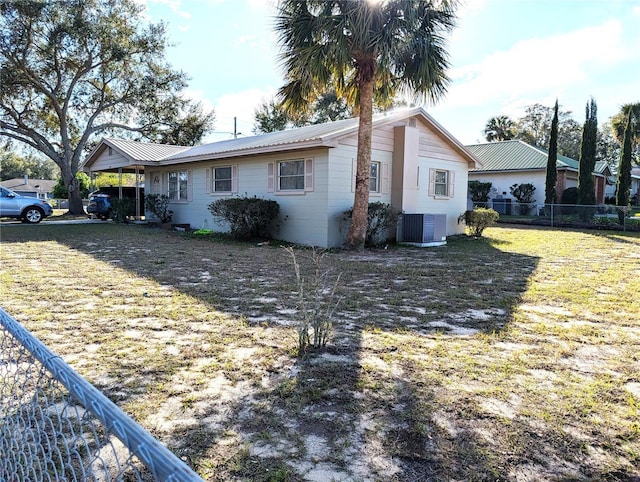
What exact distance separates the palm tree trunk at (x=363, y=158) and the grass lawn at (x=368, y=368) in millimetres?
3361

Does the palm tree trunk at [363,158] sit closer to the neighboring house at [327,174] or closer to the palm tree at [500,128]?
the neighboring house at [327,174]

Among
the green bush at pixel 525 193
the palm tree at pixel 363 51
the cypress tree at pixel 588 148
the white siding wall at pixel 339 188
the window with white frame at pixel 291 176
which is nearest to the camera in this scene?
the palm tree at pixel 363 51

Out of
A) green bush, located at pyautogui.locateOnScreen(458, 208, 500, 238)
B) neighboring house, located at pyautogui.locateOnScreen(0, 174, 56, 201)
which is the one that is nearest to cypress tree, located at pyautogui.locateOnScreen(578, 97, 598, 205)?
green bush, located at pyautogui.locateOnScreen(458, 208, 500, 238)

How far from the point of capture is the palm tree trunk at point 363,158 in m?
10.2

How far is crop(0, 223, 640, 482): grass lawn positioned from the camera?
2.38 metres

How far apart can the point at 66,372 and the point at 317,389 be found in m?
1.98

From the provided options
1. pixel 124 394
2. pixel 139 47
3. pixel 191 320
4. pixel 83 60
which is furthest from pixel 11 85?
pixel 124 394

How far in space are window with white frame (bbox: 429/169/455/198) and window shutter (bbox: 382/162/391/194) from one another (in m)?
2.05

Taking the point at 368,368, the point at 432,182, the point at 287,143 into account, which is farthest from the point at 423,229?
the point at 368,368

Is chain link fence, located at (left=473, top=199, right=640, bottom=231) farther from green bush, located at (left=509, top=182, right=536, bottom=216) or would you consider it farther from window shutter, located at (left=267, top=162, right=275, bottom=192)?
window shutter, located at (left=267, top=162, right=275, bottom=192)

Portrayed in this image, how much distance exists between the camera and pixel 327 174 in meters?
11.2

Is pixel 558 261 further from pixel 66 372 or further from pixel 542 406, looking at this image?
pixel 66 372

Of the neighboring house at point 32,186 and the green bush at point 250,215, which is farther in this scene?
the neighboring house at point 32,186

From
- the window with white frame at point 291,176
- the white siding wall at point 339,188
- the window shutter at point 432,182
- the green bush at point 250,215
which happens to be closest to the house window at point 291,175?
the window with white frame at point 291,176
